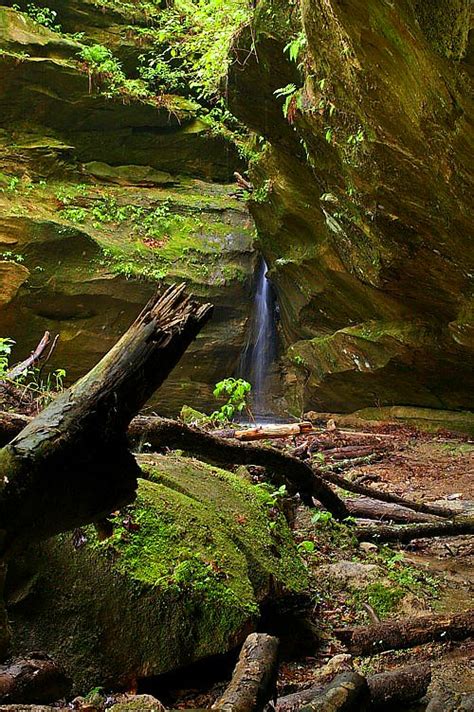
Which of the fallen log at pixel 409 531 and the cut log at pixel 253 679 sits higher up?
the cut log at pixel 253 679

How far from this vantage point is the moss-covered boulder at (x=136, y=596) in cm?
263

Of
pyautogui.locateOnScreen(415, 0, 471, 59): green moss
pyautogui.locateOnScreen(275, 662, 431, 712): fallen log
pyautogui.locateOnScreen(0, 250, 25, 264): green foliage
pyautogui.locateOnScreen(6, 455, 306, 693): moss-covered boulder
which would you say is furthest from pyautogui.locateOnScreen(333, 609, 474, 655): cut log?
pyautogui.locateOnScreen(0, 250, 25, 264): green foliage

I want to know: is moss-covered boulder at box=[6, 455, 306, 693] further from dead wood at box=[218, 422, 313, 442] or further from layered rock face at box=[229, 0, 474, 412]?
layered rock face at box=[229, 0, 474, 412]

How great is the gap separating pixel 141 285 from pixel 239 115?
657 cm

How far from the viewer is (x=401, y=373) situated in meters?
13.5

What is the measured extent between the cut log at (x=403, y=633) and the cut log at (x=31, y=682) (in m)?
1.68

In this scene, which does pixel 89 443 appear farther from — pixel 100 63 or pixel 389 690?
pixel 100 63

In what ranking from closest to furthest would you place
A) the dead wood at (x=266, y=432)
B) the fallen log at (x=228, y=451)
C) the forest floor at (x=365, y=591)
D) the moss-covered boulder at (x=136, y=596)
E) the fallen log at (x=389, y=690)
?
the fallen log at (x=389, y=690) → the moss-covered boulder at (x=136, y=596) → the forest floor at (x=365, y=591) → the fallen log at (x=228, y=451) → the dead wood at (x=266, y=432)

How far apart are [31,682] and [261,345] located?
17299 mm

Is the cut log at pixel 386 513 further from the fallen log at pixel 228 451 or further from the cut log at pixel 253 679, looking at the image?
the cut log at pixel 253 679

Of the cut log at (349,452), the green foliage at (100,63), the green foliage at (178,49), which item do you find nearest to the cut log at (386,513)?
the cut log at (349,452)

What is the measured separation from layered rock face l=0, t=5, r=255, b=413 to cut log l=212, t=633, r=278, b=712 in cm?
1385

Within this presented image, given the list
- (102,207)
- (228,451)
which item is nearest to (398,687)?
(228,451)

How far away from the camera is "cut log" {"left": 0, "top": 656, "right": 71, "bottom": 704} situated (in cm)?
181
